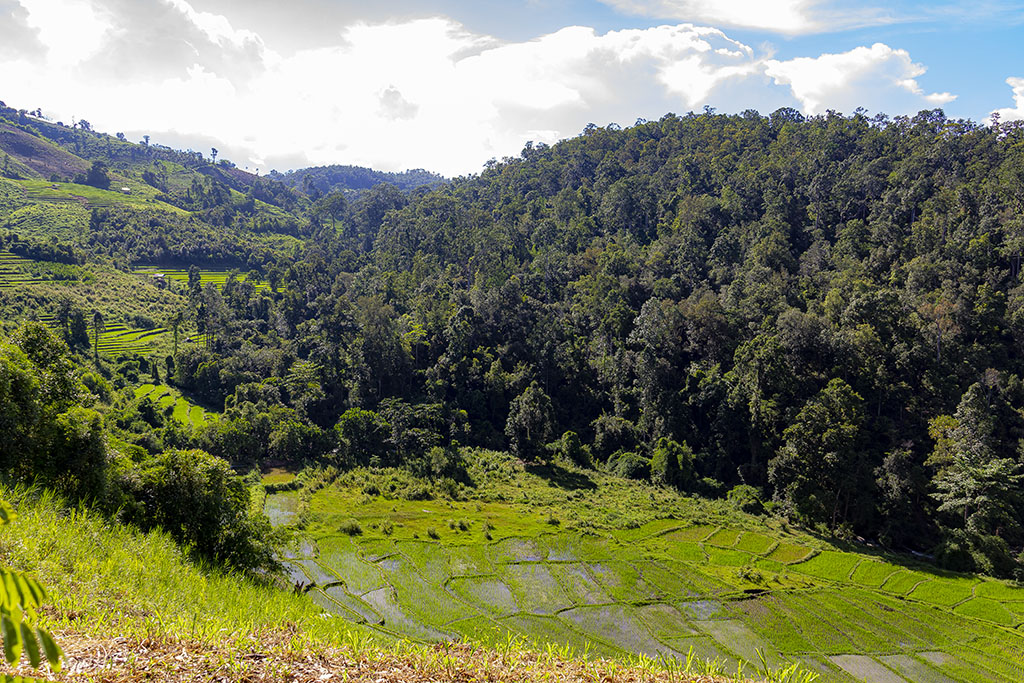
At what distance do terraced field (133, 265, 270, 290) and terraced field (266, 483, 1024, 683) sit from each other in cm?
7669

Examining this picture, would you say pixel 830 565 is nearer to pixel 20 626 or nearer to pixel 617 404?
pixel 617 404

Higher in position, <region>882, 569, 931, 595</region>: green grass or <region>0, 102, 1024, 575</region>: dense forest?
<region>0, 102, 1024, 575</region>: dense forest

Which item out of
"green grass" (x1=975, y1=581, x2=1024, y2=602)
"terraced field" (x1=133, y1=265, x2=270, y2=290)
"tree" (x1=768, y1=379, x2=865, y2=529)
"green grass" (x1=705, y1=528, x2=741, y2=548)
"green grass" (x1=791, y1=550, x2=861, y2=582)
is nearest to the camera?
"green grass" (x1=975, y1=581, x2=1024, y2=602)

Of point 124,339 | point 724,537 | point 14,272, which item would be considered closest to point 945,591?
point 724,537

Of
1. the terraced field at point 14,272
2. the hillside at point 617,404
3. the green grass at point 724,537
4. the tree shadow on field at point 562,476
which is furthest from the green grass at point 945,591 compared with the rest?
the terraced field at point 14,272

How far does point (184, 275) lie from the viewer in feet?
340

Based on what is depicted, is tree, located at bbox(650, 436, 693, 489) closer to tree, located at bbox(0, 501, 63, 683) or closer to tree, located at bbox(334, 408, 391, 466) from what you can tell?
tree, located at bbox(334, 408, 391, 466)

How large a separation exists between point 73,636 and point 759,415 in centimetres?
5090

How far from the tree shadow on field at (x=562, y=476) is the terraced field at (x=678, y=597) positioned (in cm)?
964

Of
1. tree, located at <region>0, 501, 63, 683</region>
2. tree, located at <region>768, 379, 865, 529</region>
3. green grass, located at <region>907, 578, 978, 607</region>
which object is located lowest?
green grass, located at <region>907, 578, 978, 607</region>

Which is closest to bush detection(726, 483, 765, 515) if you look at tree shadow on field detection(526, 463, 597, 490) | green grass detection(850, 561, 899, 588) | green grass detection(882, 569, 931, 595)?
green grass detection(850, 561, 899, 588)

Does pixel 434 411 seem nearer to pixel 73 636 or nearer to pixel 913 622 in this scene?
pixel 913 622

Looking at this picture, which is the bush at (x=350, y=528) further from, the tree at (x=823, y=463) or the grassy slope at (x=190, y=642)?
the tree at (x=823, y=463)

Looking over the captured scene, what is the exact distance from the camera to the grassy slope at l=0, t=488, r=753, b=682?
21.0 feet
